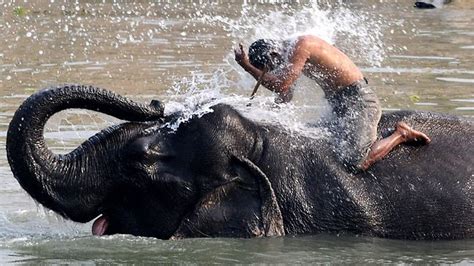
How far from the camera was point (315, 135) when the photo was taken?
743 cm

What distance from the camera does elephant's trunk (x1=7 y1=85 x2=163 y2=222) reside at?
22.0 ft

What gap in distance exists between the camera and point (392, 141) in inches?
293

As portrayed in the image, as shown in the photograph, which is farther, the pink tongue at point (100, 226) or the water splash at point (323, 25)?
the water splash at point (323, 25)

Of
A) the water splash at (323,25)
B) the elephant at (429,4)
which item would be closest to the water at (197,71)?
the water splash at (323,25)

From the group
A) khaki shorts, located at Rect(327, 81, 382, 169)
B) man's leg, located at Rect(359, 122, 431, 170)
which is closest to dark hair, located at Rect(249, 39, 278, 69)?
khaki shorts, located at Rect(327, 81, 382, 169)

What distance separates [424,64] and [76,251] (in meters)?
9.46

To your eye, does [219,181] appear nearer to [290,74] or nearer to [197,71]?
[290,74]

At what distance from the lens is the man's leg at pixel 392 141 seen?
24.2 ft

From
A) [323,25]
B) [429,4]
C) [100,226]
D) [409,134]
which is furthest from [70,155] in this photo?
[429,4]

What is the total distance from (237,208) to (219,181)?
0.19 m

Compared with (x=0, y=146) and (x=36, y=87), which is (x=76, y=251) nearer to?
(x=0, y=146)

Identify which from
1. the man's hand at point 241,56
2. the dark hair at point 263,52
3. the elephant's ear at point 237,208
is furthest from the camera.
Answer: the man's hand at point 241,56

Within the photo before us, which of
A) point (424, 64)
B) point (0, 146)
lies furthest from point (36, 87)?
point (424, 64)

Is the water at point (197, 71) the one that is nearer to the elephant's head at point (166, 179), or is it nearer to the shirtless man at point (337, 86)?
the elephant's head at point (166, 179)
